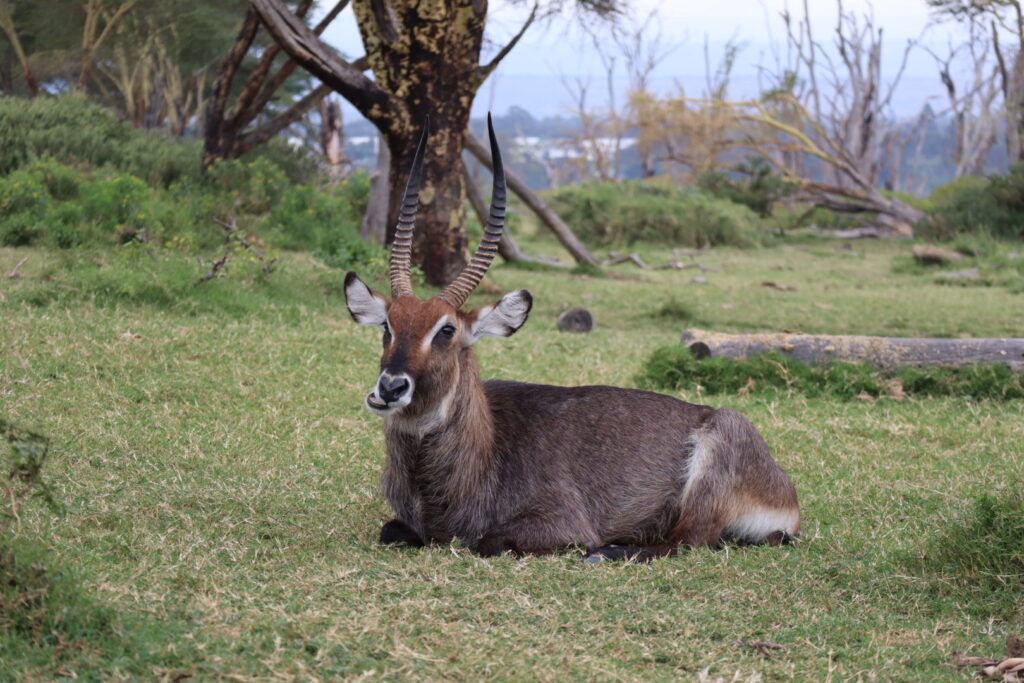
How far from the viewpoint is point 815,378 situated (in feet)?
27.0

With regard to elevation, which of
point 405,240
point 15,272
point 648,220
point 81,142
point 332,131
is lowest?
point 15,272

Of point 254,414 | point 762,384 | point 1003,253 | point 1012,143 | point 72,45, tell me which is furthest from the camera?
point 1012,143

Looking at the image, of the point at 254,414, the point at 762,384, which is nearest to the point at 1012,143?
the point at 762,384

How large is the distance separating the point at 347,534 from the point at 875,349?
15.7 feet

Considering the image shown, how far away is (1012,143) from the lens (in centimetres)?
2869

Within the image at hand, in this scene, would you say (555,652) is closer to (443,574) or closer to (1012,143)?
(443,574)

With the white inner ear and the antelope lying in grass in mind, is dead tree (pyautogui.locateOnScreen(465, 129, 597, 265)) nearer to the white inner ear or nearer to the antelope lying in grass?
the antelope lying in grass

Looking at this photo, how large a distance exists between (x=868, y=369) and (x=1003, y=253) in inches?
370

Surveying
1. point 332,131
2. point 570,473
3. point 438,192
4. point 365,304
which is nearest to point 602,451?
point 570,473

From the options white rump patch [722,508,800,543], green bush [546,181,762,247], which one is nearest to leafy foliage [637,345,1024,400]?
white rump patch [722,508,800,543]

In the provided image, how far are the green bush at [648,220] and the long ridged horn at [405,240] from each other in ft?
47.9

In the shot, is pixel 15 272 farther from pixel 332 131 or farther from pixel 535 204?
pixel 332 131

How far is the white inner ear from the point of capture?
4855 millimetres

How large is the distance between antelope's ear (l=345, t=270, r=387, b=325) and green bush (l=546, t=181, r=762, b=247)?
14.9m
